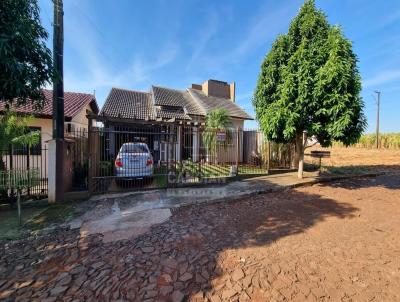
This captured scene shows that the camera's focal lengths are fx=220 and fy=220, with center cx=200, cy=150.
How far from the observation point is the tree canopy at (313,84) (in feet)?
24.4

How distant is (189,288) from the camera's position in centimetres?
293

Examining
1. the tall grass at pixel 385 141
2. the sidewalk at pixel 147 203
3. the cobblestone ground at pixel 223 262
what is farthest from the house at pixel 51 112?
the tall grass at pixel 385 141

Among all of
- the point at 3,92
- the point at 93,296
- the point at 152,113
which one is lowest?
the point at 93,296

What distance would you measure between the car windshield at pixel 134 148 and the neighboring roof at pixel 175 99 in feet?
22.7

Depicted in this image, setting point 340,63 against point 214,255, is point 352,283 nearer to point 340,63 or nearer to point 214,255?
point 214,255

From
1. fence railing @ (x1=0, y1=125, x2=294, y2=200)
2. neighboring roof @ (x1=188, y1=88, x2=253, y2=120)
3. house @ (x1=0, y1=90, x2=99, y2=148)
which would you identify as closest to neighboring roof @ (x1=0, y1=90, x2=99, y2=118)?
house @ (x1=0, y1=90, x2=99, y2=148)

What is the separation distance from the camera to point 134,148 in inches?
349

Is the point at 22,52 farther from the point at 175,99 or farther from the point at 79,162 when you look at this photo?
the point at 175,99

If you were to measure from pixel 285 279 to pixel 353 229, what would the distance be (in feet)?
8.61

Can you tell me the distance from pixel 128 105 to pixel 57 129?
978 centimetres

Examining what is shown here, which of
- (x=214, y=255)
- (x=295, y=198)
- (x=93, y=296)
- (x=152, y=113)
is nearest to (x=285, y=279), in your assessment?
(x=214, y=255)

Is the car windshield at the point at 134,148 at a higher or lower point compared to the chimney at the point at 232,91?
lower

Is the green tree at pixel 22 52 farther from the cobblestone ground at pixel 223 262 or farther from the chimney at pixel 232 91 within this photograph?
the chimney at pixel 232 91

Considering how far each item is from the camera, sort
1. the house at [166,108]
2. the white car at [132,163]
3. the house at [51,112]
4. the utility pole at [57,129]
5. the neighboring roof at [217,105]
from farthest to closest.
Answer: the neighboring roof at [217,105] → the house at [166,108] → the house at [51,112] → the white car at [132,163] → the utility pole at [57,129]
